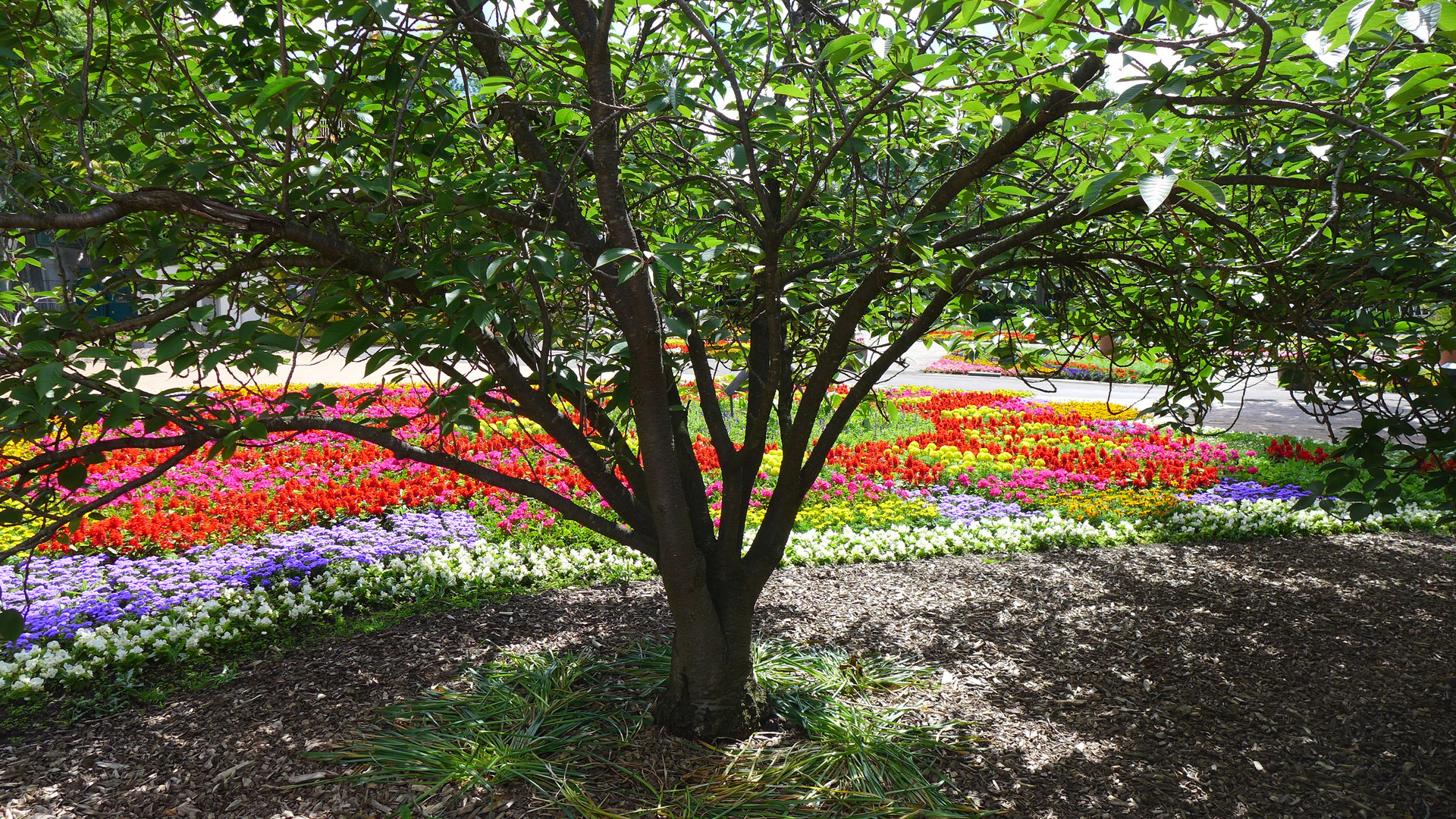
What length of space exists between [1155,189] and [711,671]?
2.18 m

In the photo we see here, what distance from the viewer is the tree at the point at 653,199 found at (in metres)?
1.65

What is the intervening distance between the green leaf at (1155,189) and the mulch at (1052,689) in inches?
85.6

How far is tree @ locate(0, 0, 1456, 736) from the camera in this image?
5.42 feet

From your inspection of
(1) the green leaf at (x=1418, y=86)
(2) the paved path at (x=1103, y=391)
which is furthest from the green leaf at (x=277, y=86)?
(2) the paved path at (x=1103, y=391)

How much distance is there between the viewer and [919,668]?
140 inches

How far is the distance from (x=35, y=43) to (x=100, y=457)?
1373 mm

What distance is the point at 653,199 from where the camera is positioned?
124 inches

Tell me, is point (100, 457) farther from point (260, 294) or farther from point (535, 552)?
point (535, 552)

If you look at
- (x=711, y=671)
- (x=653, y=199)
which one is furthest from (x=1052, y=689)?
(x=653, y=199)

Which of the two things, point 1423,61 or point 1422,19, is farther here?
point 1423,61

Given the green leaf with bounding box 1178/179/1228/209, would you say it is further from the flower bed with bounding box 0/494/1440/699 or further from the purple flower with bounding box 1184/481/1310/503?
the purple flower with bounding box 1184/481/1310/503

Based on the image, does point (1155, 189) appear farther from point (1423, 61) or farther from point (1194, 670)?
point (1194, 670)

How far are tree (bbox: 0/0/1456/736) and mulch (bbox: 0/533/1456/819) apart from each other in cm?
99

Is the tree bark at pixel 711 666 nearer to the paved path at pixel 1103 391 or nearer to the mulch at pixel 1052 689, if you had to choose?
the mulch at pixel 1052 689
